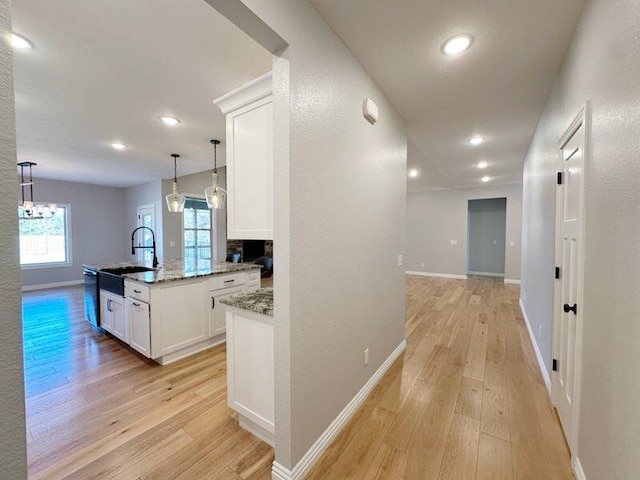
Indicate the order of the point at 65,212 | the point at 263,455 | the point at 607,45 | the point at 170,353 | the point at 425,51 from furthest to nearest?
the point at 65,212, the point at 170,353, the point at 425,51, the point at 263,455, the point at 607,45

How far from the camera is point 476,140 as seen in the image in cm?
360

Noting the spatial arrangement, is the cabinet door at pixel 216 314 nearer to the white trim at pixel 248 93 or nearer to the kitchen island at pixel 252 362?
the kitchen island at pixel 252 362

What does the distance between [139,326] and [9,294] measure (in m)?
2.61

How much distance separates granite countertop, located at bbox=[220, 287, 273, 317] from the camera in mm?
1640

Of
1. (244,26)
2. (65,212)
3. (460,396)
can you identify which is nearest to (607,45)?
(244,26)

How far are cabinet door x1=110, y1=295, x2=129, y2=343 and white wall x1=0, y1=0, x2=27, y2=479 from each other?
2.84 metres

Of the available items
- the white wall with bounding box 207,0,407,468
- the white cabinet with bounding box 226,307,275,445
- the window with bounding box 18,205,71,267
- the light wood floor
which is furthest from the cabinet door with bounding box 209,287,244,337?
the window with bounding box 18,205,71,267

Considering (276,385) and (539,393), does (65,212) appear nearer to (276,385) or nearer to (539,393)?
(276,385)

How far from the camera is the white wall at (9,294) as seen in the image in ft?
1.87

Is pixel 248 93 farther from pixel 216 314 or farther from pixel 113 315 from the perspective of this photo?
pixel 113 315

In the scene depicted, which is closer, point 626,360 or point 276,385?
point 626,360

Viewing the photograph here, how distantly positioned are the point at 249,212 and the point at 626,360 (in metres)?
1.80

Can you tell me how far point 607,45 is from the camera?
3.86 feet

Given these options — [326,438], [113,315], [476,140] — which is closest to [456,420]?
[326,438]
